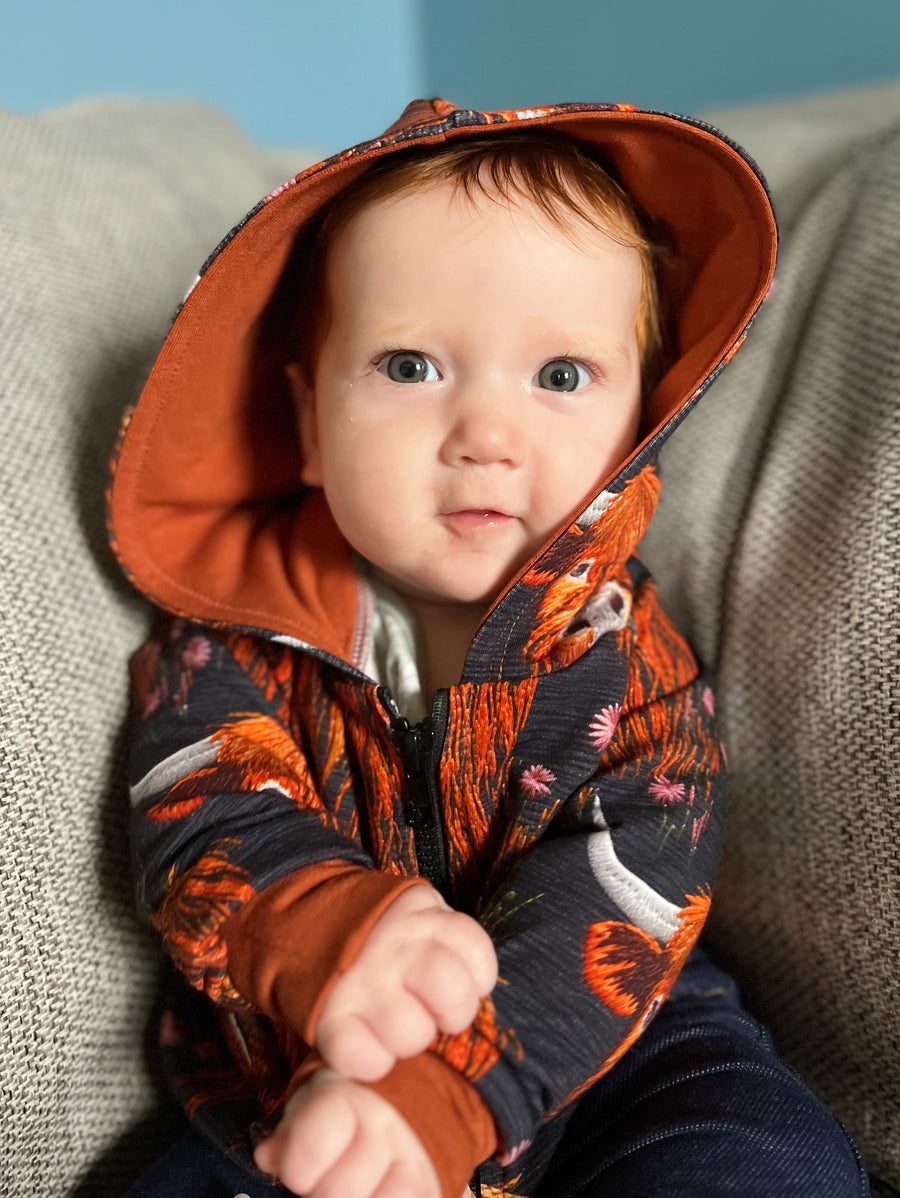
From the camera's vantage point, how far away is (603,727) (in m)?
0.70

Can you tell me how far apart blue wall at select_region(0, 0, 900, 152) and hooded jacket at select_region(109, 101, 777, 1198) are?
915mm

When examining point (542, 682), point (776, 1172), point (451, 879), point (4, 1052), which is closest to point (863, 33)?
point (542, 682)

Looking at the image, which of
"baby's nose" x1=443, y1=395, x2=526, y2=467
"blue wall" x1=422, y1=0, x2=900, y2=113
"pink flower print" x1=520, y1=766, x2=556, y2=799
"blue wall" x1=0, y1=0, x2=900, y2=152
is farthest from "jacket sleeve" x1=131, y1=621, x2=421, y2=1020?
"blue wall" x1=422, y1=0, x2=900, y2=113

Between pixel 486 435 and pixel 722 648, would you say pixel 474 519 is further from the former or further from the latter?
pixel 722 648

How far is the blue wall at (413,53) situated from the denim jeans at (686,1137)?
1.27 m

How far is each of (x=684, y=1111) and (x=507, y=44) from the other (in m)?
1.81

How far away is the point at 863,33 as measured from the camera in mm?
1371

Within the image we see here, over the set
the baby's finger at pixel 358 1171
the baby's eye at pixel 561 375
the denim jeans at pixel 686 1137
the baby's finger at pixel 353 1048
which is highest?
the baby's eye at pixel 561 375

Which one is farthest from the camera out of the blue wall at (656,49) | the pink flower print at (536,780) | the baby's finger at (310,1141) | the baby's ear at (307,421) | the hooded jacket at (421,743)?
the blue wall at (656,49)

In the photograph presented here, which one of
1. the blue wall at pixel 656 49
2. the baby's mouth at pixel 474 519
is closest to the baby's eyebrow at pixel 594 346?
the baby's mouth at pixel 474 519

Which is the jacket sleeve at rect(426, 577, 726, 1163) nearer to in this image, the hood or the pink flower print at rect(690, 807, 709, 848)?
the pink flower print at rect(690, 807, 709, 848)

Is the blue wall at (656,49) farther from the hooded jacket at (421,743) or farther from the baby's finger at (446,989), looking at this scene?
the baby's finger at (446,989)

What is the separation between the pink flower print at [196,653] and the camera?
78cm

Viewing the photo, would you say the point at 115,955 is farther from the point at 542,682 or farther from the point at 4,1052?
the point at 542,682
